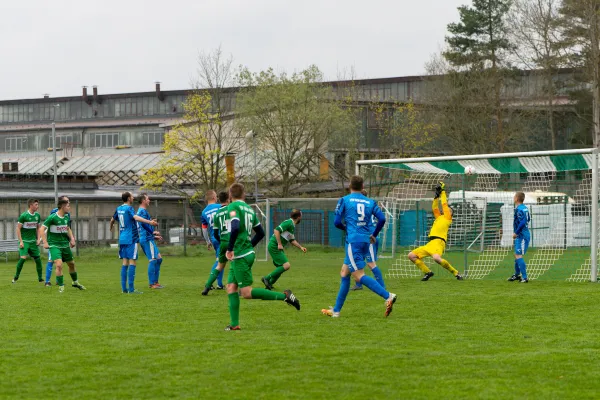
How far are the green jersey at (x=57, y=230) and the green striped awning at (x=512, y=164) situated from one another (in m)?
8.81

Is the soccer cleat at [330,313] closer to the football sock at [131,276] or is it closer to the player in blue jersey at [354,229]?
the player in blue jersey at [354,229]

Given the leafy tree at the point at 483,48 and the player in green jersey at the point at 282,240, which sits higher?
the leafy tree at the point at 483,48

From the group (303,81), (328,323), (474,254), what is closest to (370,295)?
(328,323)

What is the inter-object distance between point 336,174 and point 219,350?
1797 inches

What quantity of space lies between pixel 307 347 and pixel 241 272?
6.55 ft

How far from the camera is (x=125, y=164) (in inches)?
2975

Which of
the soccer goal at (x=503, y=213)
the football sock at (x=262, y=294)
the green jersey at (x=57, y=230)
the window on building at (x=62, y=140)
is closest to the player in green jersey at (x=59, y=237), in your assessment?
the green jersey at (x=57, y=230)

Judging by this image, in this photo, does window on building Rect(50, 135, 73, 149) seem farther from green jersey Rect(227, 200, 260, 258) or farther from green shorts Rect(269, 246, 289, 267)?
green jersey Rect(227, 200, 260, 258)

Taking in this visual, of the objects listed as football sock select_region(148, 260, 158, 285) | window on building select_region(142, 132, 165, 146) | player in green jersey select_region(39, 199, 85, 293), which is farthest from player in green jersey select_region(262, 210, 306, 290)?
window on building select_region(142, 132, 165, 146)

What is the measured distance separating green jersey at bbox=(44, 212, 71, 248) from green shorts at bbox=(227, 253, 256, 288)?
814 centimetres

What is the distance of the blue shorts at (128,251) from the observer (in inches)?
742

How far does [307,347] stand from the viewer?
10.5m

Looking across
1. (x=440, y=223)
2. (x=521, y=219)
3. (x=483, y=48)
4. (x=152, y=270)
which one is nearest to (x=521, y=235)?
(x=521, y=219)

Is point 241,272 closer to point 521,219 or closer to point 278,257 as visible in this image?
point 278,257
